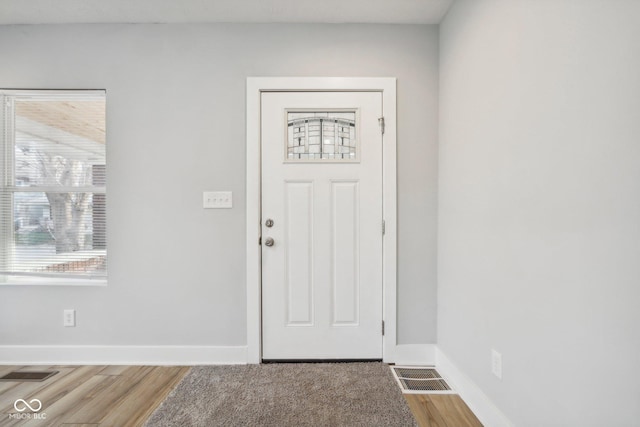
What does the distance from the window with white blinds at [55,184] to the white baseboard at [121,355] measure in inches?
19.6

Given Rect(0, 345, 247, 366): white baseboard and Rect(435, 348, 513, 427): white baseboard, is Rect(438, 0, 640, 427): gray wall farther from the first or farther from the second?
Rect(0, 345, 247, 366): white baseboard

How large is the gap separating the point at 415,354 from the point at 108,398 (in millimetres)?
1986

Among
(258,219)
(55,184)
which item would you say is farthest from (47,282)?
(258,219)

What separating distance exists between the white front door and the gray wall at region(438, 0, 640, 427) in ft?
1.92

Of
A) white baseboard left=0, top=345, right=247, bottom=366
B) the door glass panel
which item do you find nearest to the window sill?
white baseboard left=0, top=345, right=247, bottom=366

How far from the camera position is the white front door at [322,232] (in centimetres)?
207

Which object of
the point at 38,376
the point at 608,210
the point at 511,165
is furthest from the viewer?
the point at 38,376

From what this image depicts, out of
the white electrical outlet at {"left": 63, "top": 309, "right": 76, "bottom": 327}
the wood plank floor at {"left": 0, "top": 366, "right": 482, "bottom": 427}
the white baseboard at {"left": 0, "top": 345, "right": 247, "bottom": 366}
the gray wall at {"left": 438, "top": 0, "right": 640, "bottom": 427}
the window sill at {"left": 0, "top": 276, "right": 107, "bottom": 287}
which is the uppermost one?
the gray wall at {"left": 438, "top": 0, "right": 640, "bottom": 427}

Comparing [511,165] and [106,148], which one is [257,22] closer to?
[106,148]

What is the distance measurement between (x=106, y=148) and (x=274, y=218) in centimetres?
132

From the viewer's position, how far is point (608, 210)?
874 millimetres

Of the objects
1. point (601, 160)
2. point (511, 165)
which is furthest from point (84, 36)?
point (601, 160)

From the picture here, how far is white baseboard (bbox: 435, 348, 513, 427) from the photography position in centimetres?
141

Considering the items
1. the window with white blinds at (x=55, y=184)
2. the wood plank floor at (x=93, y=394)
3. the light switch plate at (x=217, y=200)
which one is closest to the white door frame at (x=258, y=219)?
the light switch plate at (x=217, y=200)
